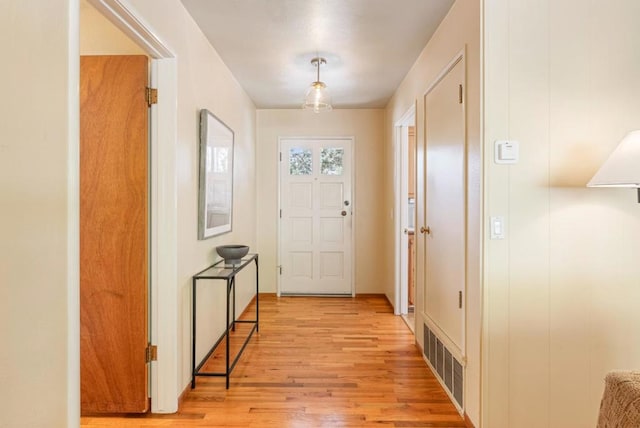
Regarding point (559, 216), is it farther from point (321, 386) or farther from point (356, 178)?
point (356, 178)

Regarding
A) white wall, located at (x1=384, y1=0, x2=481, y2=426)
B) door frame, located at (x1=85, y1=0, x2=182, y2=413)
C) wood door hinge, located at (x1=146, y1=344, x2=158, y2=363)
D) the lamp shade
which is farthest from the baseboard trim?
wood door hinge, located at (x1=146, y1=344, x2=158, y2=363)

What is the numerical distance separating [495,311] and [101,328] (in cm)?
213

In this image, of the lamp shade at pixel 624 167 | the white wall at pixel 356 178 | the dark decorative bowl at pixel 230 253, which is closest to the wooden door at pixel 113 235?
the dark decorative bowl at pixel 230 253

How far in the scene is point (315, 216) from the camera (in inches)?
188

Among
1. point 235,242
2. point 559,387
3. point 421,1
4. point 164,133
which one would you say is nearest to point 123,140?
point 164,133

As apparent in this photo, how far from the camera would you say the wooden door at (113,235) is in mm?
2051

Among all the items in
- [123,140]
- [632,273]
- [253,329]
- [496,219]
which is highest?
[123,140]

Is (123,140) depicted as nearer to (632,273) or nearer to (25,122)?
(25,122)

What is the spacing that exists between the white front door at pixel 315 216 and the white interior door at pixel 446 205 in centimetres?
202

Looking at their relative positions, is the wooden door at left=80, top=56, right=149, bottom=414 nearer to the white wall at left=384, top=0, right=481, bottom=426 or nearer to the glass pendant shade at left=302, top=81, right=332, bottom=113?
the glass pendant shade at left=302, top=81, right=332, bottom=113

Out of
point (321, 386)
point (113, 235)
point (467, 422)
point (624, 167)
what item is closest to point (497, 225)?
point (624, 167)

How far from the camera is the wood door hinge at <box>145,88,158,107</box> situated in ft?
6.77

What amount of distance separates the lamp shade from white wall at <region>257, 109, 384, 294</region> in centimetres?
327

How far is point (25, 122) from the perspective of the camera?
1088 millimetres
